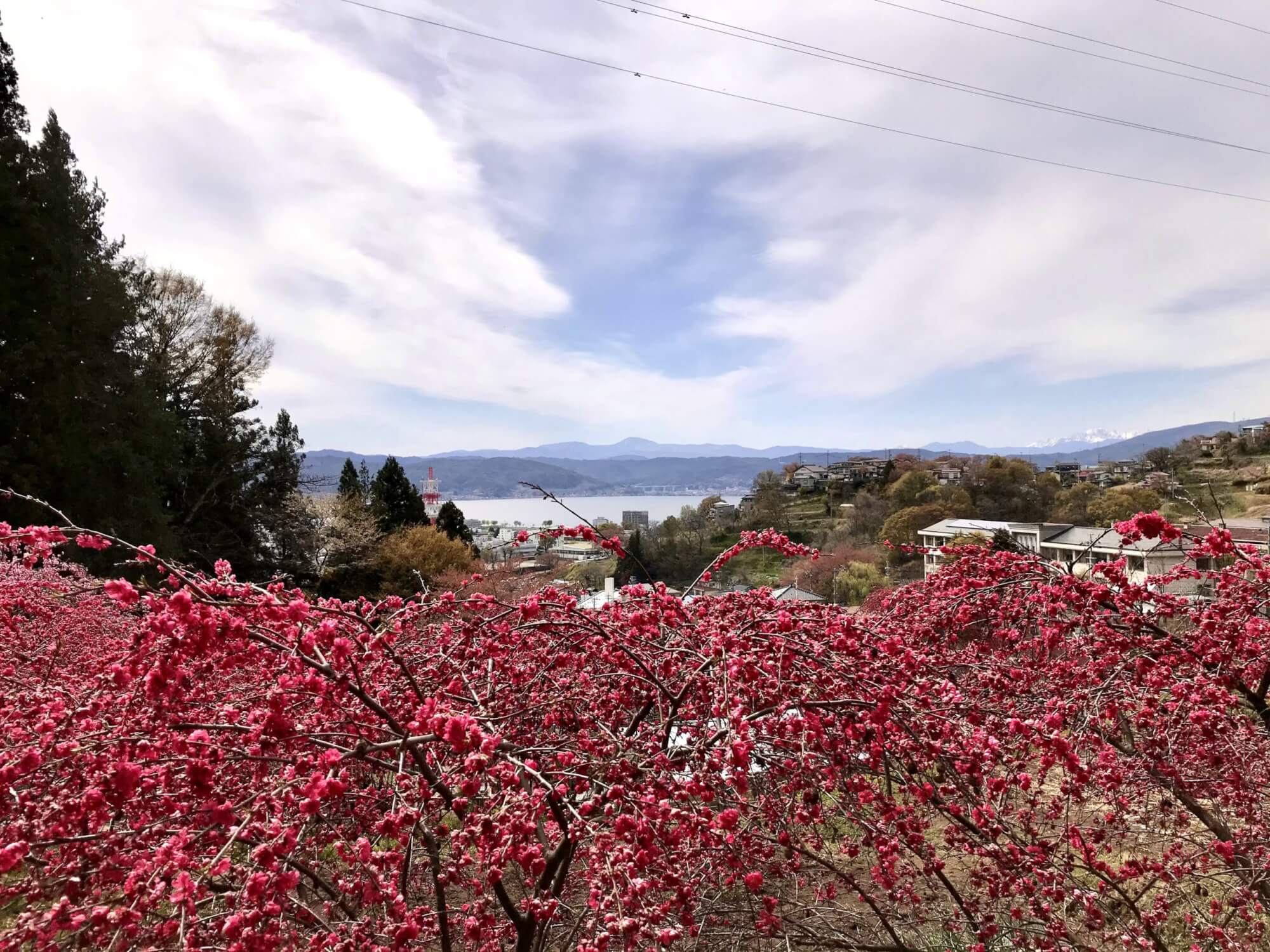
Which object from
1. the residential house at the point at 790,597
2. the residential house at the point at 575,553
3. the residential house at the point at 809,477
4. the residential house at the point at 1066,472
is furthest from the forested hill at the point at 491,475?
the residential house at the point at 790,597

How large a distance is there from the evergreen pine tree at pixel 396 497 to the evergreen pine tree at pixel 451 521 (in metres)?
0.66

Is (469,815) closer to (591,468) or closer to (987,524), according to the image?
(987,524)

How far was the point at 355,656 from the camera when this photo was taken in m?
1.56

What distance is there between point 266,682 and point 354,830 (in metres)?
0.55

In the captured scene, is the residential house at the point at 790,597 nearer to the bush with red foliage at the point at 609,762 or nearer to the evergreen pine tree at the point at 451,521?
the bush with red foliage at the point at 609,762

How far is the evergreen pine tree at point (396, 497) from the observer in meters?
20.4

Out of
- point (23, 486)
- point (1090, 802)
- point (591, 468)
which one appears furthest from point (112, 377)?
point (591, 468)

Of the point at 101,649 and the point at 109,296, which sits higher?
the point at 109,296

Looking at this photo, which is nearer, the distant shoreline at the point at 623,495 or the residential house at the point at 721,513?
the residential house at the point at 721,513

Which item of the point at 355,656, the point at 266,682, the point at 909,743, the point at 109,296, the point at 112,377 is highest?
the point at 109,296

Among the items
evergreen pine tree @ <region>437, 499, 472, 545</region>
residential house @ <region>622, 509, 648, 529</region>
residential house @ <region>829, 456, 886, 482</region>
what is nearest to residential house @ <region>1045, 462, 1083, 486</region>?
residential house @ <region>829, 456, 886, 482</region>

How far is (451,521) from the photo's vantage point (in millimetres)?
20969

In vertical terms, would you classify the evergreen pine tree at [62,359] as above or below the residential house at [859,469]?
above

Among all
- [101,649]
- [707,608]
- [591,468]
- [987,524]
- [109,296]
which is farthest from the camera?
[591,468]
